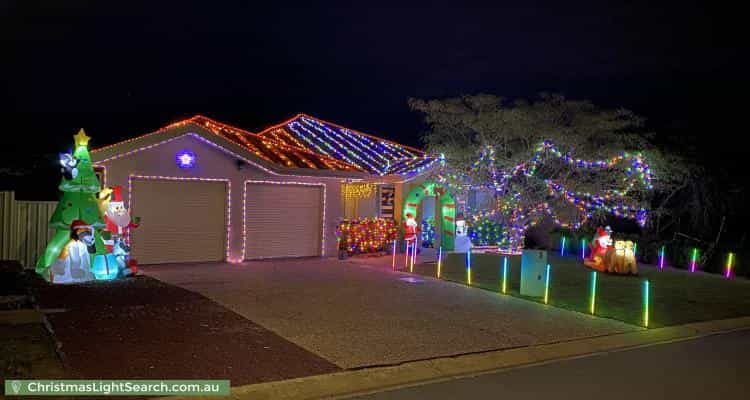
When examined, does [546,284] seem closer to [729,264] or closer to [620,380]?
[620,380]

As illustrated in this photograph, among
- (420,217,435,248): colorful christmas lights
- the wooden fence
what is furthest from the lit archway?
the wooden fence

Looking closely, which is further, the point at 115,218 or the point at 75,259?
the point at 115,218

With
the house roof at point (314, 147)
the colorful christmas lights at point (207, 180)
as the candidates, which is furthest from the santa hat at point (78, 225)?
the colorful christmas lights at point (207, 180)

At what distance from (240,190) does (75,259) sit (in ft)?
16.1

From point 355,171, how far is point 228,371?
11.0 metres

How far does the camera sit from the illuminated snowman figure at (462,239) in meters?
20.3

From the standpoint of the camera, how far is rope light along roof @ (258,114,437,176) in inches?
757

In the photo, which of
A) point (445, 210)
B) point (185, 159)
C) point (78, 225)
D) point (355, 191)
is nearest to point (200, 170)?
point (185, 159)

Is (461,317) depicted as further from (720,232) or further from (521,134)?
(720,232)

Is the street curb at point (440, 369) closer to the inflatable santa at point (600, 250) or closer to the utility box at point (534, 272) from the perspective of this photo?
the utility box at point (534, 272)

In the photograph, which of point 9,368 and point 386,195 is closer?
point 9,368

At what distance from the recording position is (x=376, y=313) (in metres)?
9.98

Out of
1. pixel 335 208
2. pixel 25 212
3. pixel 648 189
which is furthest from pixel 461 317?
pixel 648 189

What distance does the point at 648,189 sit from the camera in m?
19.9
